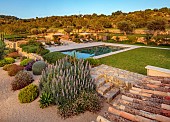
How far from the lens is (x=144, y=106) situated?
4566 mm

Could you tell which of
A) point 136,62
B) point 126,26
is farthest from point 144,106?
point 126,26

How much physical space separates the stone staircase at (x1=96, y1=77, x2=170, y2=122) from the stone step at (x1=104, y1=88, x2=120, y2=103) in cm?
106

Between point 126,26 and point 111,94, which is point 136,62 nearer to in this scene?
point 111,94

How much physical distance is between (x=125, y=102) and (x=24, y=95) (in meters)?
3.96

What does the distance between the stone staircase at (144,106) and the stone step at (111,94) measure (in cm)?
106

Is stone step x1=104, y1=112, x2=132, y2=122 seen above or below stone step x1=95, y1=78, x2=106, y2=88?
below

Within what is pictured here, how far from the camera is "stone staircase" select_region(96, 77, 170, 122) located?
164 inches

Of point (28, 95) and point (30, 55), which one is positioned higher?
point (30, 55)

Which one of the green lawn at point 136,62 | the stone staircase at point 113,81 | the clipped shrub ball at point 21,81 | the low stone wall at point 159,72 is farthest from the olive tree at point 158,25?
the clipped shrub ball at point 21,81

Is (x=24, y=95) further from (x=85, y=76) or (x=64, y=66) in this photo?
(x=85, y=76)

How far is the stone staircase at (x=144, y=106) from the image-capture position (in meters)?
4.17

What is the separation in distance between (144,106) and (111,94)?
2072 mm

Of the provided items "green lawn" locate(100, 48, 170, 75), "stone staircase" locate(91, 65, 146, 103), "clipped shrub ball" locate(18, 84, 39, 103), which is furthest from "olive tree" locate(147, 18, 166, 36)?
"clipped shrub ball" locate(18, 84, 39, 103)

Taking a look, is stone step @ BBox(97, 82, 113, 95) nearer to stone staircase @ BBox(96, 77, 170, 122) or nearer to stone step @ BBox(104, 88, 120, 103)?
stone step @ BBox(104, 88, 120, 103)
